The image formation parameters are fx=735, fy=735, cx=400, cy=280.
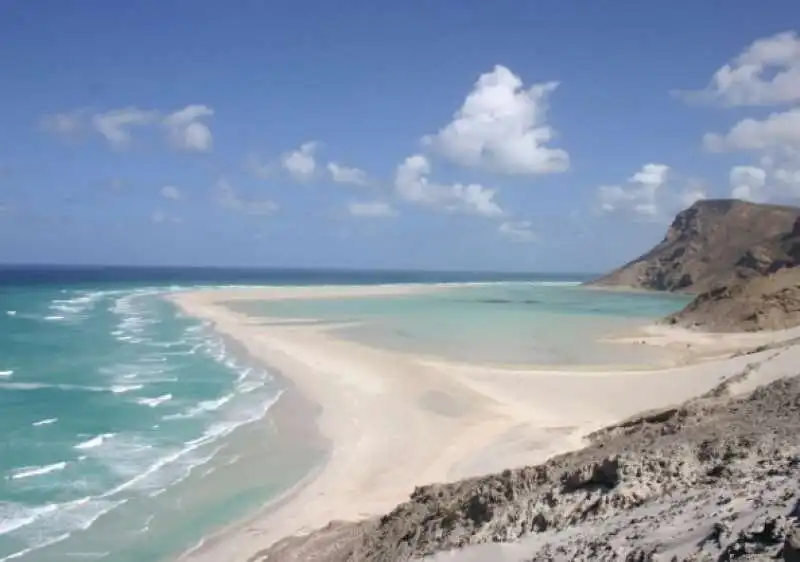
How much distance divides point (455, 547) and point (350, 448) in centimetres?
1169

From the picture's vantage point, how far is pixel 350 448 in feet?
65.4

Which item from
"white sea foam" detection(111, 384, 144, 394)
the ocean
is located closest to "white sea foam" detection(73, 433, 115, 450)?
the ocean

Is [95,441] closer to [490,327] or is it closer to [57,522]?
[57,522]

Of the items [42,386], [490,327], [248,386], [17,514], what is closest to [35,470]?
[17,514]

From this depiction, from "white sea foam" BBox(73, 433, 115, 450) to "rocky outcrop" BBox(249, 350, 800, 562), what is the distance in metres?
9.96

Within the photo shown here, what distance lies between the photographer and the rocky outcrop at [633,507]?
6.52 meters

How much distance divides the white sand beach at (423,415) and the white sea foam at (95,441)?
6.09 metres

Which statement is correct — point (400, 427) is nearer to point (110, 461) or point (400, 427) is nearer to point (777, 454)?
point (110, 461)

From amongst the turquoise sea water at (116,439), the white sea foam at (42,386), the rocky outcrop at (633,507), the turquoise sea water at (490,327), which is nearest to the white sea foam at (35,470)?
the turquoise sea water at (116,439)

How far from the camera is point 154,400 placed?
26.3 metres

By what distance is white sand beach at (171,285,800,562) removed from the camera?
15.2m

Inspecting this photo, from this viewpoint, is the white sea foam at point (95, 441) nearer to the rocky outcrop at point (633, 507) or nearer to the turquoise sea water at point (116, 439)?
the turquoise sea water at point (116, 439)

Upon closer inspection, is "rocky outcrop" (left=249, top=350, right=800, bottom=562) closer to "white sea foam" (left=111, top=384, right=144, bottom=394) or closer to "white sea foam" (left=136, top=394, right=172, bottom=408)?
"white sea foam" (left=136, top=394, right=172, bottom=408)

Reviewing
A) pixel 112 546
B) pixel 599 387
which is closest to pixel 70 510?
pixel 112 546
